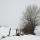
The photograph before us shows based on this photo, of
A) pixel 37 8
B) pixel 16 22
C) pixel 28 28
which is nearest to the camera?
pixel 28 28

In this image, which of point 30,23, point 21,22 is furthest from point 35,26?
point 21,22

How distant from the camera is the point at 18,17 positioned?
32.3 feet

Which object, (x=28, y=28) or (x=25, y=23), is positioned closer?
(x=28, y=28)

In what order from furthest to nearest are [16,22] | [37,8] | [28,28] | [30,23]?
[37,8], [16,22], [30,23], [28,28]

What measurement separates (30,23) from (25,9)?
1920mm

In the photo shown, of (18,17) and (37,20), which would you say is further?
(18,17)

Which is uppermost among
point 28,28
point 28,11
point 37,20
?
point 28,11

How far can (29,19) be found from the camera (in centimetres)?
912

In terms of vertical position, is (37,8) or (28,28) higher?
(37,8)

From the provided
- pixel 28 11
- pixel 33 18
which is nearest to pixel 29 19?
pixel 33 18

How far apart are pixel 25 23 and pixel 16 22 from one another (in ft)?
3.16

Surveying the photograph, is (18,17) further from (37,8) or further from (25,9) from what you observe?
(37,8)

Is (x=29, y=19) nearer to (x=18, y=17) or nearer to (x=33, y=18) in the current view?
(x=33, y=18)

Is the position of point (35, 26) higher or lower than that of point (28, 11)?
lower
